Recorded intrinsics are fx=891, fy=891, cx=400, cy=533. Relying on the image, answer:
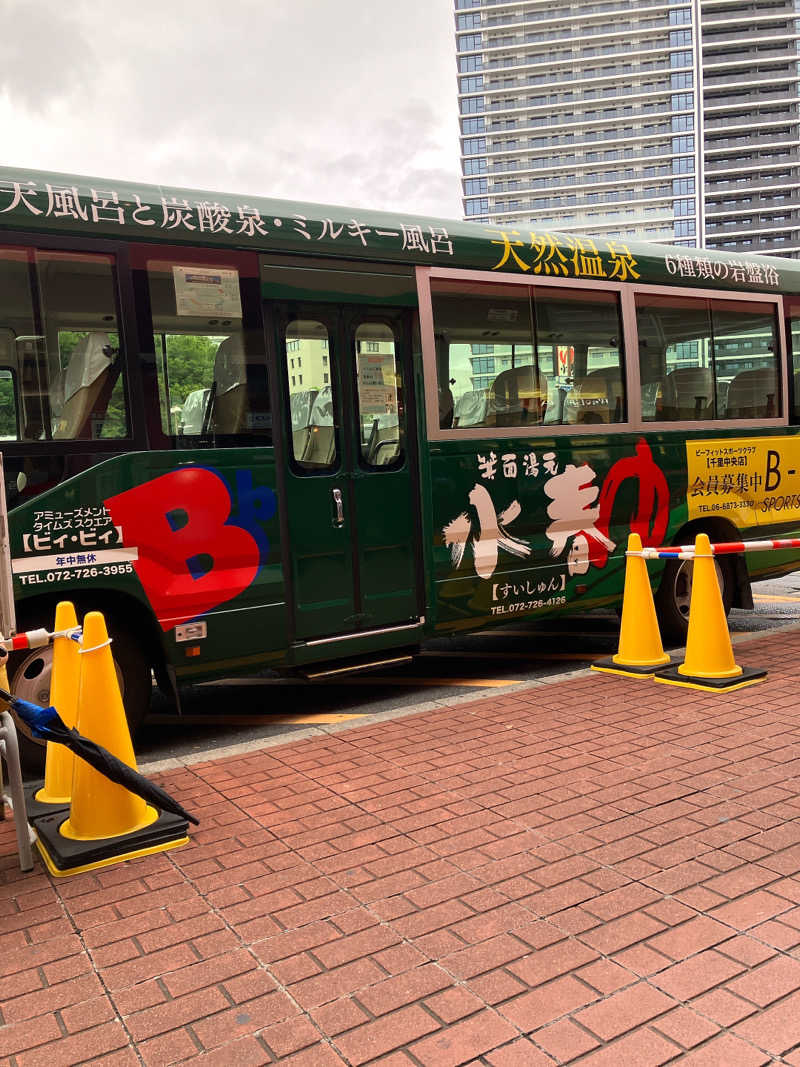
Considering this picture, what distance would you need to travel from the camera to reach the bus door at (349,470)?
5641 mm

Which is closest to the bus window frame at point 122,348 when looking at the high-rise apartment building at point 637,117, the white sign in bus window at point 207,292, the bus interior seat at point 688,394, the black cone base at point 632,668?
the white sign in bus window at point 207,292

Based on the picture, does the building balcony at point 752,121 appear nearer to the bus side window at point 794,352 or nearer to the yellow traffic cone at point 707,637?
the bus side window at point 794,352

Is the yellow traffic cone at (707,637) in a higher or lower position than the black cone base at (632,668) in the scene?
higher

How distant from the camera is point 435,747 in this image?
503cm

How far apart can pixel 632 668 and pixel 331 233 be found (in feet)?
12.0

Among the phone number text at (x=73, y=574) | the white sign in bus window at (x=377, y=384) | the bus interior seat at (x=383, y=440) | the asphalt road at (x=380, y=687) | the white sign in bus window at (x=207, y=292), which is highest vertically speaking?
the white sign in bus window at (x=207, y=292)

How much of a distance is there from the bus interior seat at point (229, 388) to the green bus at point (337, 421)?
1 centimetres

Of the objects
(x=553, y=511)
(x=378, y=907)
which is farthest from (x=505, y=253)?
(x=378, y=907)

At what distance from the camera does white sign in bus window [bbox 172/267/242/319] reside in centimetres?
519

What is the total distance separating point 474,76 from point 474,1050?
16023 centimetres

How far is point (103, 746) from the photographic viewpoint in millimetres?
3865

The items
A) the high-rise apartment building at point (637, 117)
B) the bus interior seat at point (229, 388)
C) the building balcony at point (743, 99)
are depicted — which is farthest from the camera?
the high-rise apartment building at point (637, 117)

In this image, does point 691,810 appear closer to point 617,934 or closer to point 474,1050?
point 617,934

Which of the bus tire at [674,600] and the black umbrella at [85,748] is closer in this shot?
the black umbrella at [85,748]
